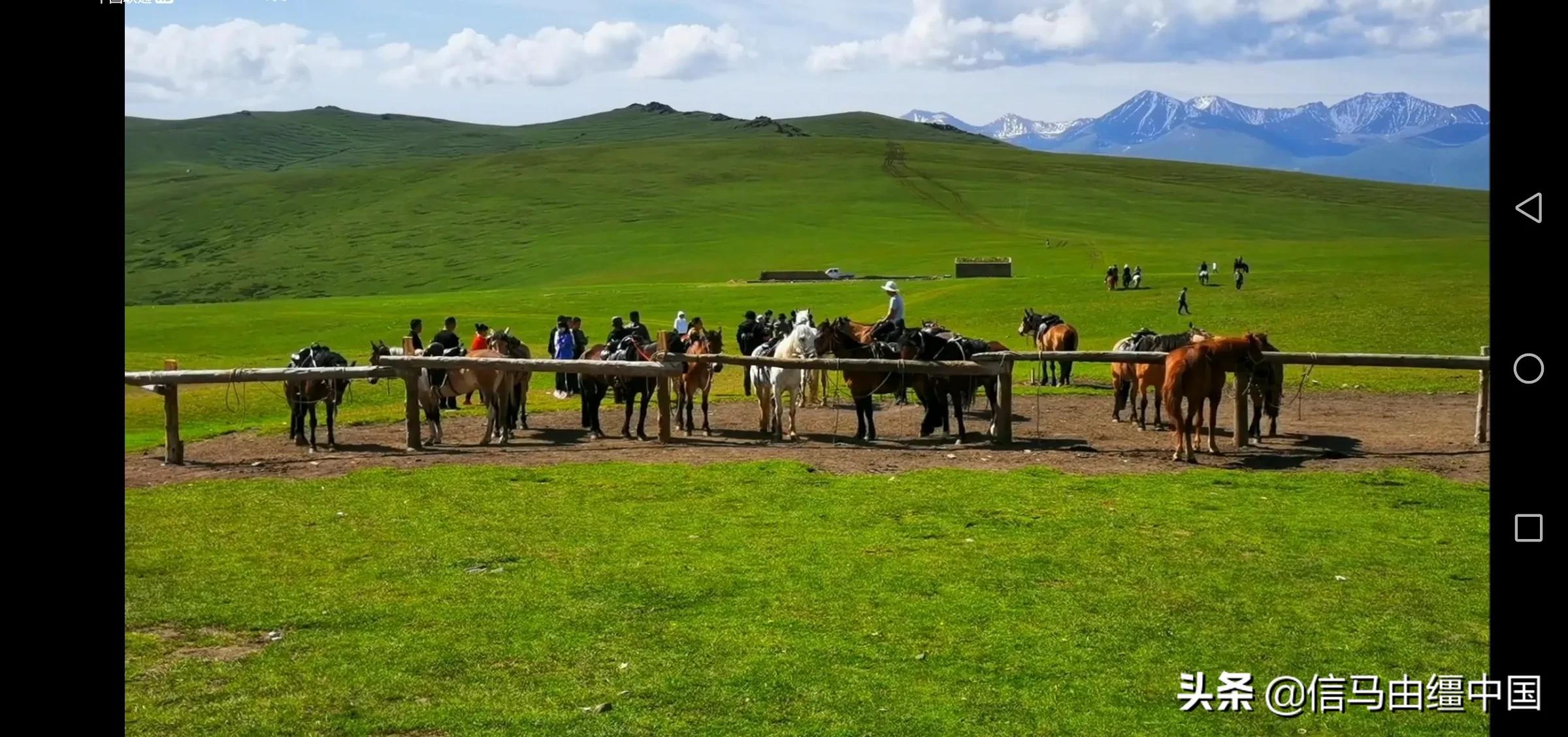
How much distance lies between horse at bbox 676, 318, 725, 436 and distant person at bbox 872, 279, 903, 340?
2868 millimetres

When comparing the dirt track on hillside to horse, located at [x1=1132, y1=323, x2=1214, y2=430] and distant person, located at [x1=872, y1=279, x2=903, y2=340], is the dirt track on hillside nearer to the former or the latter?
horse, located at [x1=1132, y1=323, x2=1214, y2=430]

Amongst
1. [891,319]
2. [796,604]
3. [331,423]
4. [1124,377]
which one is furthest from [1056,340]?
[796,604]

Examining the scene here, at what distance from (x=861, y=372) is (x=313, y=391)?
9.35 meters

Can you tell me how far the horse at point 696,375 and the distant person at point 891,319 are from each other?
113 inches

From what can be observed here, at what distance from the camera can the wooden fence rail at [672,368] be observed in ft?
58.0

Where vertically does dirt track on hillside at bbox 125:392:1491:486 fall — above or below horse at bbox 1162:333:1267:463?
below

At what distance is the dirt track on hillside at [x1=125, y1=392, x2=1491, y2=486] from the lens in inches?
653

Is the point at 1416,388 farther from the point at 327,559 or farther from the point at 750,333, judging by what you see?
the point at 327,559

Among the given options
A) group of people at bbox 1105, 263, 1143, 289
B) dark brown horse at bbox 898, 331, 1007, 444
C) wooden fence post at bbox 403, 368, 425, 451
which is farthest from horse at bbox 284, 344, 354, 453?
group of people at bbox 1105, 263, 1143, 289

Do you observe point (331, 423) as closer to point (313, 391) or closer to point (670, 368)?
point (313, 391)

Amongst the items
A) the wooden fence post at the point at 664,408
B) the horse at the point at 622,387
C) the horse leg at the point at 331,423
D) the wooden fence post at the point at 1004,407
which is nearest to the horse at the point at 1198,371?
the wooden fence post at the point at 1004,407

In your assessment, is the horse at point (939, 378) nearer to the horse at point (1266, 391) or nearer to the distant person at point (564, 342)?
the horse at point (1266, 391)

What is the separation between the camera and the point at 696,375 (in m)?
21.1

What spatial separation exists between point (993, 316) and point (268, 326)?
113 ft
